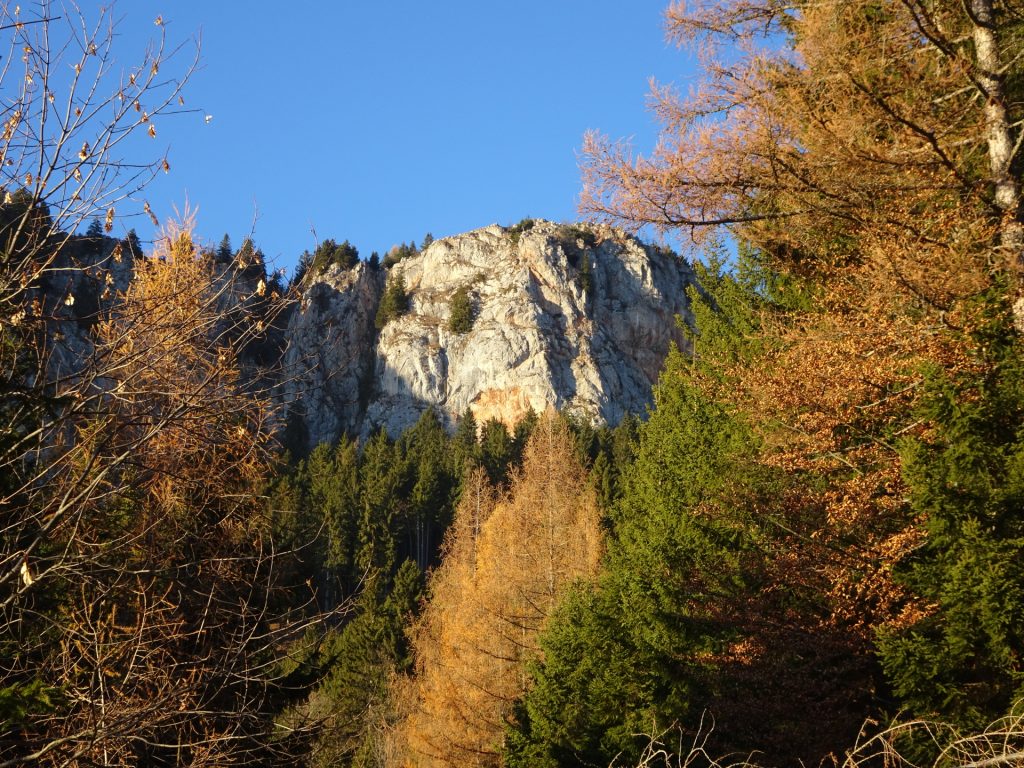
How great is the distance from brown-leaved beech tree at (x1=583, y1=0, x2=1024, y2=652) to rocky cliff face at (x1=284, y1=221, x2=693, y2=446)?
77908 mm

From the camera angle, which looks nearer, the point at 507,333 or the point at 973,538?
the point at 973,538

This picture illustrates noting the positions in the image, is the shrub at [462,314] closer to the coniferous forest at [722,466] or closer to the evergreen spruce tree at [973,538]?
the coniferous forest at [722,466]

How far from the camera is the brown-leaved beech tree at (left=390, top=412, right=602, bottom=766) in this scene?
20.2 m

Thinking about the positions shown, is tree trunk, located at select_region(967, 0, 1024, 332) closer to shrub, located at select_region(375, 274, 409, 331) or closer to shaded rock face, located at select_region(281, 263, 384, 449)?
shaded rock face, located at select_region(281, 263, 384, 449)

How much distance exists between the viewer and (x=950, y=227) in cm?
828

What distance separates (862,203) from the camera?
25.0 ft

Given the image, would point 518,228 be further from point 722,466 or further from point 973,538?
point 973,538

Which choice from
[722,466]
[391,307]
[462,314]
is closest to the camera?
[722,466]

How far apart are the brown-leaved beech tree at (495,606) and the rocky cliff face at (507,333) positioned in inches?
2247

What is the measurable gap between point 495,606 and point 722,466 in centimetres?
1279

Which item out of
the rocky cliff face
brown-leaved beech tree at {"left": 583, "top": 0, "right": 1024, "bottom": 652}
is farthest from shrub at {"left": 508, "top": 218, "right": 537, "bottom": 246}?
brown-leaved beech tree at {"left": 583, "top": 0, "right": 1024, "bottom": 652}

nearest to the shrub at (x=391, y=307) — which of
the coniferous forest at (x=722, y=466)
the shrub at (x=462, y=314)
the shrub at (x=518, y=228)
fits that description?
the shrub at (x=462, y=314)

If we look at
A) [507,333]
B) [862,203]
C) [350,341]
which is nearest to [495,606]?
[862,203]

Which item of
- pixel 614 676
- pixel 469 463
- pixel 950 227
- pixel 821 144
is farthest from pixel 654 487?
pixel 469 463
